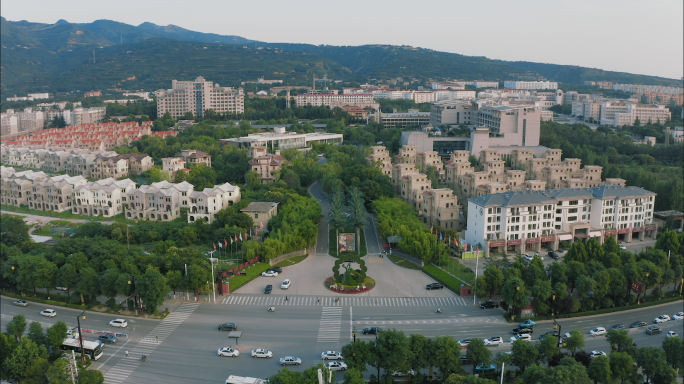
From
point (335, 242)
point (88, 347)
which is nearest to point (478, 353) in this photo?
point (88, 347)

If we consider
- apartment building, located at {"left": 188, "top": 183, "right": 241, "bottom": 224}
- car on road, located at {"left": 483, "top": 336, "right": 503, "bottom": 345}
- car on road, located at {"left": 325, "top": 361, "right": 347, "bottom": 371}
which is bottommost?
car on road, located at {"left": 325, "top": 361, "right": 347, "bottom": 371}

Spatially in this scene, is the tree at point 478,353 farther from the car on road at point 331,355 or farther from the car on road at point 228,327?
the car on road at point 228,327

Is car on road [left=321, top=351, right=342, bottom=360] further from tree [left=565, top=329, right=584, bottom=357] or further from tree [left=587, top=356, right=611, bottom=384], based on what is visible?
tree [left=587, top=356, right=611, bottom=384]

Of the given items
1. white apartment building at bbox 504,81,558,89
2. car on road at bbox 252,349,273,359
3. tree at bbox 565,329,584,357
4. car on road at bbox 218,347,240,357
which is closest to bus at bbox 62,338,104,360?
car on road at bbox 218,347,240,357

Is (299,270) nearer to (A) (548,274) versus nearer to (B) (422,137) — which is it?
(A) (548,274)

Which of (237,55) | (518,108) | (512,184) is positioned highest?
(237,55)

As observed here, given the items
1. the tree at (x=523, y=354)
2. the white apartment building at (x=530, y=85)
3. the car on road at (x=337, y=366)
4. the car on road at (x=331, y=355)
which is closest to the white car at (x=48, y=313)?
the car on road at (x=331, y=355)

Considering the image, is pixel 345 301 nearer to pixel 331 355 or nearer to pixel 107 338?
pixel 331 355

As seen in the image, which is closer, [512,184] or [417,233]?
[417,233]

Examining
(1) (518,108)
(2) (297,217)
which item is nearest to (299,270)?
(2) (297,217)
